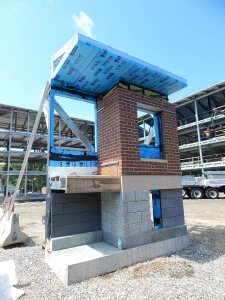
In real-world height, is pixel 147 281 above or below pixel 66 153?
below

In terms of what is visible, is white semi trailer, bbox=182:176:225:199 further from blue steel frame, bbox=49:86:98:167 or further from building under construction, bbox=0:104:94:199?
blue steel frame, bbox=49:86:98:167

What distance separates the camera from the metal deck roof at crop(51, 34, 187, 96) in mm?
4855

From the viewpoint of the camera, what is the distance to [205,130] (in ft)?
109

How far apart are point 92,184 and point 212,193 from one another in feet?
70.3

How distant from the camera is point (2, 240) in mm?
7016

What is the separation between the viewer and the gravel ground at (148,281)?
3771 mm

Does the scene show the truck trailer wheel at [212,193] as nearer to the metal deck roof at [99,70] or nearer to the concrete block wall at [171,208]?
the concrete block wall at [171,208]

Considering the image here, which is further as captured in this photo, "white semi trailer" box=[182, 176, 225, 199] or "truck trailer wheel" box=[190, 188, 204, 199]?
"truck trailer wheel" box=[190, 188, 204, 199]

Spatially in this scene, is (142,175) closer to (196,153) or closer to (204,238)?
(204,238)

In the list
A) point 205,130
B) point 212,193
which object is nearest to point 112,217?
point 212,193

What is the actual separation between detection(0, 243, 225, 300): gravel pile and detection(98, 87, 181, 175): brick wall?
2.15 metres

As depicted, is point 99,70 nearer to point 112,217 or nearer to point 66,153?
point 66,153

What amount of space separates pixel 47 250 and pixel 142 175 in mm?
2893

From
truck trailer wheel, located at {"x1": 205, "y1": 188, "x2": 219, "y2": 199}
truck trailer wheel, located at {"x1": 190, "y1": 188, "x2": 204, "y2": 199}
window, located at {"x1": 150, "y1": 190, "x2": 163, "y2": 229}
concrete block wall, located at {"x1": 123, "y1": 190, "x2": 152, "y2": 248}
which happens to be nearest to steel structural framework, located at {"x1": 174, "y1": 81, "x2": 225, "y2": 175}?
truck trailer wheel, located at {"x1": 190, "y1": 188, "x2": 204, "y2": 199}
